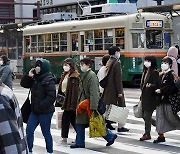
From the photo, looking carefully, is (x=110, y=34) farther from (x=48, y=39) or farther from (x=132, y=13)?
(x=48, y=39)

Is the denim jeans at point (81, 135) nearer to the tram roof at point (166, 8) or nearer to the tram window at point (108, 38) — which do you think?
the tram window at point (108, 38)

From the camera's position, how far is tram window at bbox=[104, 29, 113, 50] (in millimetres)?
23484

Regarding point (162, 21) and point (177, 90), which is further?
point (162, 21)

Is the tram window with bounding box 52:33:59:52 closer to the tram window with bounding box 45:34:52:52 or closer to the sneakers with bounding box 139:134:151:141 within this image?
the tram window with bounding box 45:34:52:52

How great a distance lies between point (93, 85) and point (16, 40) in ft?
84.6

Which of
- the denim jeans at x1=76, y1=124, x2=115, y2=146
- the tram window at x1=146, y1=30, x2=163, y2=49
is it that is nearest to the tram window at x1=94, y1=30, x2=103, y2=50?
the tram window at x1=146, y1=30, x2=163, y2=49

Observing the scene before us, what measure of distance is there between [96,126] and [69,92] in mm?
1021

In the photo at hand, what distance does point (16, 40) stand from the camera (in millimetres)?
34094

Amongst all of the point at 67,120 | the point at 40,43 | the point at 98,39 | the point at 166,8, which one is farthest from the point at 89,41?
the point at 67,120

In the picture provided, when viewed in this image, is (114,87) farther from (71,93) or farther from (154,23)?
(154,23)

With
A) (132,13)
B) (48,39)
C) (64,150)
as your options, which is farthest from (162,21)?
(64,150)

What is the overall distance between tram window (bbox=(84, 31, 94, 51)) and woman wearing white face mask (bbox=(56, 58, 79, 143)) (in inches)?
574

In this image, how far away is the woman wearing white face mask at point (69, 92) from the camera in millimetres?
9602

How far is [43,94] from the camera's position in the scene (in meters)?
8.15
